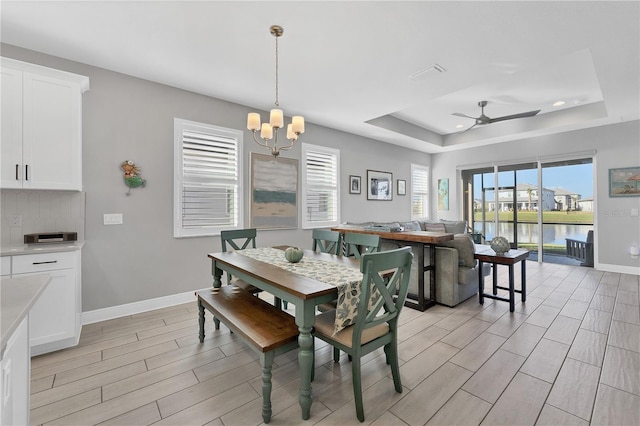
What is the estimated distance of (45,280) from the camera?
1.33 metres

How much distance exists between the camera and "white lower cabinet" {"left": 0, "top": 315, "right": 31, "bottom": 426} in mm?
930

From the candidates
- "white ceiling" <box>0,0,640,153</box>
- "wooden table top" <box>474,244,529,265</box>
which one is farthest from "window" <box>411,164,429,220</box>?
"wooden table top" <box>474,244,529,265</box>

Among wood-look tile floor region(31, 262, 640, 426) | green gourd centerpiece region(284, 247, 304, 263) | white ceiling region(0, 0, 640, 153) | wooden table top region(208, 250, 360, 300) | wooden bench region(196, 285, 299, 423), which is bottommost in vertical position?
wood-look tile floor region(31, 262, 640, 426)

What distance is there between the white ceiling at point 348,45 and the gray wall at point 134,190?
192 mm

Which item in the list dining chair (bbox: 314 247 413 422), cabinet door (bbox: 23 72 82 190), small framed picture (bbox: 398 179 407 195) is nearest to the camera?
dining chair (bbox: 314 247 413 422)

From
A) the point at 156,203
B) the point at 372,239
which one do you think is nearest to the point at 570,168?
the point at 372,239

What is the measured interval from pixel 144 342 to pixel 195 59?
9.54ft

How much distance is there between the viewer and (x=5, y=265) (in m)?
2.26

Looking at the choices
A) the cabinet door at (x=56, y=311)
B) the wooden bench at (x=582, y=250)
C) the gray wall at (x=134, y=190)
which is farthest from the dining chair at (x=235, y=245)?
the wooden bench at (x=582, y=250)

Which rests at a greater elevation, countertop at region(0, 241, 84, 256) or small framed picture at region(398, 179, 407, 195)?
small framed picture at region(398, 179, 407, 195)

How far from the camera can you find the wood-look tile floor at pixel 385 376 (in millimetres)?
1731

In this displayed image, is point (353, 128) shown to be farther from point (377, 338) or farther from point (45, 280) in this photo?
point (45, 280)

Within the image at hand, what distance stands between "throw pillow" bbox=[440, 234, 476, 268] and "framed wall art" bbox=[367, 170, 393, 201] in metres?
2.73

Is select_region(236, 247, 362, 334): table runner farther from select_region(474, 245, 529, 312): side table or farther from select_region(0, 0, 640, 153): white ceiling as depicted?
select_region(474, 245, 529, 312): side table
